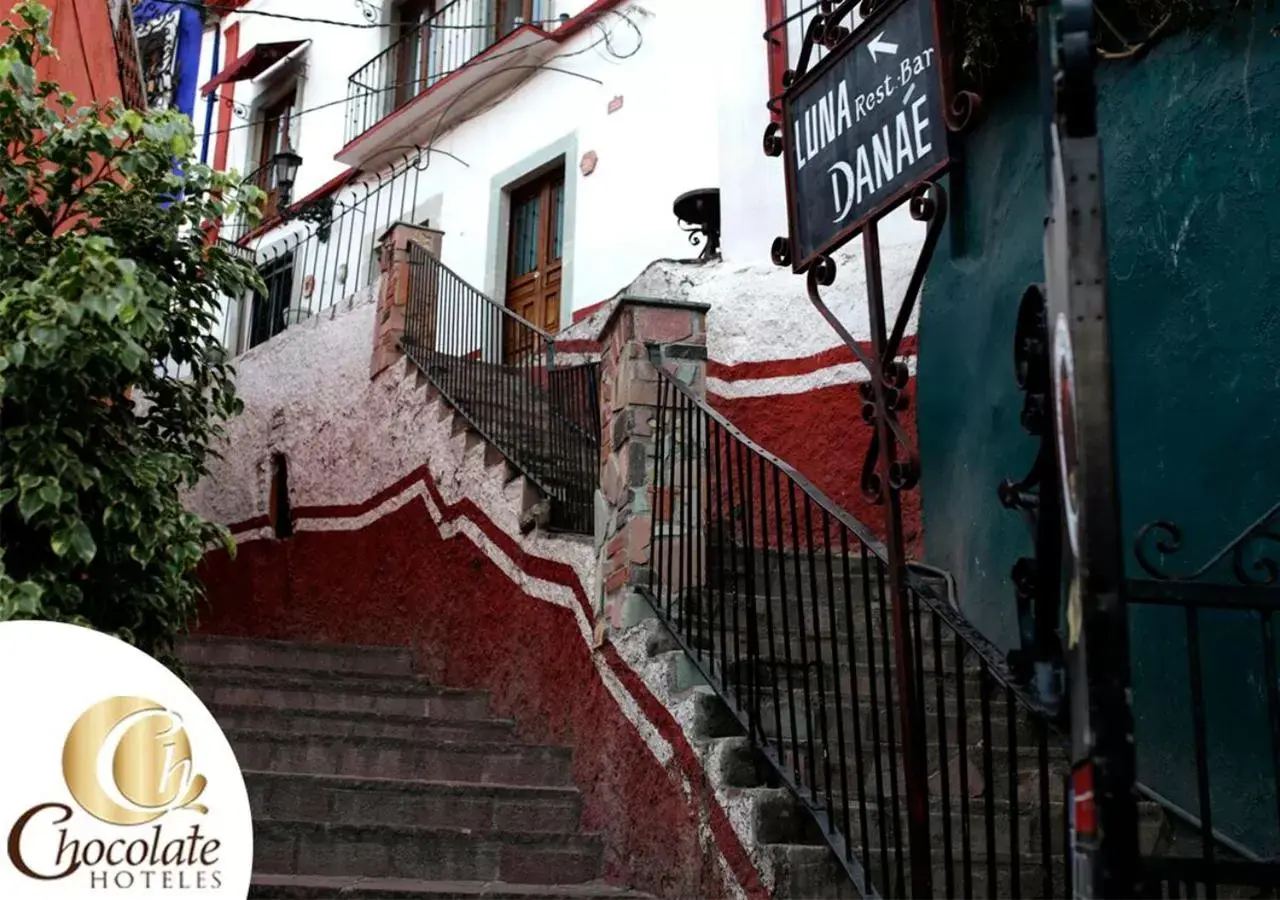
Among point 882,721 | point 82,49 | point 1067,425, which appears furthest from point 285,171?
point 1067,425

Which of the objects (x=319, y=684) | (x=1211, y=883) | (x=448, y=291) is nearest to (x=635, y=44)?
(x=448, y=291)

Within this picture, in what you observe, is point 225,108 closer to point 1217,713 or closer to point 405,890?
point 405,890

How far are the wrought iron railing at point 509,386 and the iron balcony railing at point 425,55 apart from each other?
347 centimetres

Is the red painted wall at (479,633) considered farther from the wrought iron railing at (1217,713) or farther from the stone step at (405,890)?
the wrought iron railing at (1217,713)

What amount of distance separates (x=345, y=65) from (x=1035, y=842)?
12.4 meters

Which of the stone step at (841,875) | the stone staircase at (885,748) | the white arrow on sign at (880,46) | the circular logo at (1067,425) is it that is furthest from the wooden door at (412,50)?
the circular logo at (1067,425)

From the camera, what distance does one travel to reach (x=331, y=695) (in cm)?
647

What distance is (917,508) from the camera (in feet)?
22.9

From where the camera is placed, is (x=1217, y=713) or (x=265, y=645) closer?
(x=1217, y=713)

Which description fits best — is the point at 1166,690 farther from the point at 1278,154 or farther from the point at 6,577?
the point at 6,577

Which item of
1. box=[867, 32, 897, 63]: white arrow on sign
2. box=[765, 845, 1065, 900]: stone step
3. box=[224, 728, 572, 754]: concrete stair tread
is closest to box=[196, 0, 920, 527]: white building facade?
box=[224, 728, 572, 754]: concrete stair tread

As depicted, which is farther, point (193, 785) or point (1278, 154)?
point (1278, 154)

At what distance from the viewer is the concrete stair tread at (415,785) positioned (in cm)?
525

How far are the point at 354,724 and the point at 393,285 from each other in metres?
4.14
